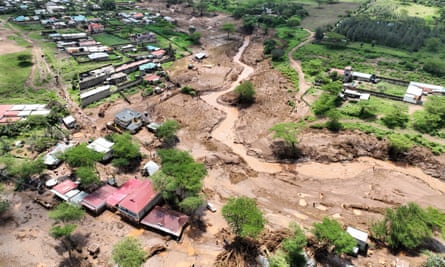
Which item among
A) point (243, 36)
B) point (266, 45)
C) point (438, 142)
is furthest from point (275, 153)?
point (243, 36)

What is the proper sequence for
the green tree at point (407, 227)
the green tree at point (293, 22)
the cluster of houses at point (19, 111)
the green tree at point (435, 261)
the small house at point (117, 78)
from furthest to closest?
the green tree at point (293, 22), the small house at point (117, 78), the cluster of houses at point (19, 111), the green tree at point (407, 227), the green tree at point (435, 261)

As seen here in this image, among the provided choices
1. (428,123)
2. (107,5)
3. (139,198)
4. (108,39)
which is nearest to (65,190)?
(139,198)

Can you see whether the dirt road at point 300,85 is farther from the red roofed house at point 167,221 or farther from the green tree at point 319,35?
the red roofed house at point 167,221

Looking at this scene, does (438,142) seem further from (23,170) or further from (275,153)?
(23,170)

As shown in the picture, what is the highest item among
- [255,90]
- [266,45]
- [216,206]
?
[266,45]

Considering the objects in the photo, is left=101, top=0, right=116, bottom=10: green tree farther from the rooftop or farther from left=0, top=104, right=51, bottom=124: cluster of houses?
the rooftop

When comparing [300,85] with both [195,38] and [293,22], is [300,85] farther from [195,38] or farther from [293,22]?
[293,22]

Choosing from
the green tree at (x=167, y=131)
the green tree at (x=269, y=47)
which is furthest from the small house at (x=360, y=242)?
the green tree at (x=269, y=47)
